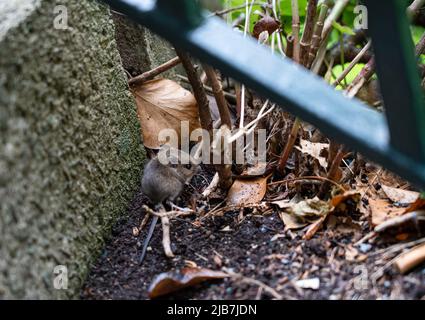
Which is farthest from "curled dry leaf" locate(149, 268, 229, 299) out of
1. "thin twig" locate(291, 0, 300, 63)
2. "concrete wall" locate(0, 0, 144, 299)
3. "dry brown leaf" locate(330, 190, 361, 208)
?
"thin twig" locate(291, 0, 300, 63)

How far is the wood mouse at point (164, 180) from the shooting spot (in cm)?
119

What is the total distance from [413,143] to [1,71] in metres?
0.66

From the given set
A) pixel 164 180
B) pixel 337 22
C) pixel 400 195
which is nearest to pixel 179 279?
pixel 164 180

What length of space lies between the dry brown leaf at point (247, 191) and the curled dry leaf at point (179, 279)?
299mm

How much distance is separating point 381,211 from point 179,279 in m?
0.47

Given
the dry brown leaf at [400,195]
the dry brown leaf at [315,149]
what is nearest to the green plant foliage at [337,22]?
the dry brown leaf at [315,149]

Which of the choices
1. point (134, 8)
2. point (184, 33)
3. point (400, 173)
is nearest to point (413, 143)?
point (400, 173)

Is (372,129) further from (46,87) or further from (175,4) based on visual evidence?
(46,87)

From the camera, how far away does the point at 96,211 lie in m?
1.11

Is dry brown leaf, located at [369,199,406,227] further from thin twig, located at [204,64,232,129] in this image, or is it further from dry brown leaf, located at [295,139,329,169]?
thin twig, located at [204,64,232,129]

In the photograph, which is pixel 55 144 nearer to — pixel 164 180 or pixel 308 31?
pixel 164 180

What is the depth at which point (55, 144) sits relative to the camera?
942mm

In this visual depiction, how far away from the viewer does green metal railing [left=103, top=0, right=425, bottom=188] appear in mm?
715

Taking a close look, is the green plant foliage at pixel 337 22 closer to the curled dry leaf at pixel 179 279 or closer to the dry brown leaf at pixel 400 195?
the dry brown leaf at pixel 400 195
